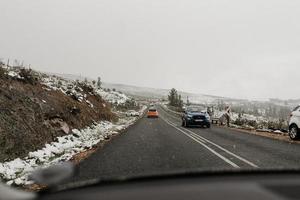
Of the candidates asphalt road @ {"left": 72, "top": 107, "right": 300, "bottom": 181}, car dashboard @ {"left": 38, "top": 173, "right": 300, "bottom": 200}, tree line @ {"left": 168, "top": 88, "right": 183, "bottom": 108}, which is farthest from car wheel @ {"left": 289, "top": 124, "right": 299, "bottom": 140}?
tree line @ {"left": 168, "top": 88, "right": 183, "bottom": 108}

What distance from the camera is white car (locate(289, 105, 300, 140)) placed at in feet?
63.1

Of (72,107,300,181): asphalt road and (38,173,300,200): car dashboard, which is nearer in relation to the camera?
(38,173,300,200): car dashboard

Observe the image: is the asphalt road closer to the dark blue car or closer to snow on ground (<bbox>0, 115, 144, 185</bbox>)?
snow on ground (<bbox>0, 115, 144, 185</bbox>)

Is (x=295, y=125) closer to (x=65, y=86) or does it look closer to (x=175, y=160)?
(x=175, y=160)

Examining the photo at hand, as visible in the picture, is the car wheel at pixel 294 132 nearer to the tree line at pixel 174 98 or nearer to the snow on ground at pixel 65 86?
the snow on ground at pixel 65 86

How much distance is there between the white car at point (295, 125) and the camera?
63.1 ft

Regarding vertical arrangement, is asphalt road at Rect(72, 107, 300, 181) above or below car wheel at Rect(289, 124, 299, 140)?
below

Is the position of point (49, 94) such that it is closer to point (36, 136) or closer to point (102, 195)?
point (36, 136)

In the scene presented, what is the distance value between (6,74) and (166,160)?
9.07m

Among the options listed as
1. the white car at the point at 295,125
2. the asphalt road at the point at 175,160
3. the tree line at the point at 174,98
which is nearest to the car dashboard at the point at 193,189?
the asphalt road at the point at 175,160

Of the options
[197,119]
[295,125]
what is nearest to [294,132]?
[295,125]

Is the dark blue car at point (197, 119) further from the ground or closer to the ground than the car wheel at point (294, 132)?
closer to the ground

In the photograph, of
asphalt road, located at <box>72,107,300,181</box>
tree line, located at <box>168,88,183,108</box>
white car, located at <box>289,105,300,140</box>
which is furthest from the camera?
tree line, located at <box>168,88,183,108</box>

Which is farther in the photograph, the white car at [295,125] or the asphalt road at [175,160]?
the white car at [295,125]
